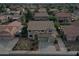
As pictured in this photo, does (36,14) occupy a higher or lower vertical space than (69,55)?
higher

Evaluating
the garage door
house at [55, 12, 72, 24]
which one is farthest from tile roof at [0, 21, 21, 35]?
house at [55, 12, 72, 24]

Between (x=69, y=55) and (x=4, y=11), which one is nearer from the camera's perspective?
(x=69, y=55)

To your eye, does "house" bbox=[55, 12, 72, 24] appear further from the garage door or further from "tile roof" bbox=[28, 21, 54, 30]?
the garage door

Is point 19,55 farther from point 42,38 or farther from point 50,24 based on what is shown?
point 50,24

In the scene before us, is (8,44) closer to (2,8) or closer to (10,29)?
(10,29)

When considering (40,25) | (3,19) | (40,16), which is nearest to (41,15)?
(40,16)

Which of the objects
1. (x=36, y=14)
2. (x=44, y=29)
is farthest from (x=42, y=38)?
(x=36, y=14)

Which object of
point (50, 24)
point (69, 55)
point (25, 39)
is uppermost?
point (50, 24)
